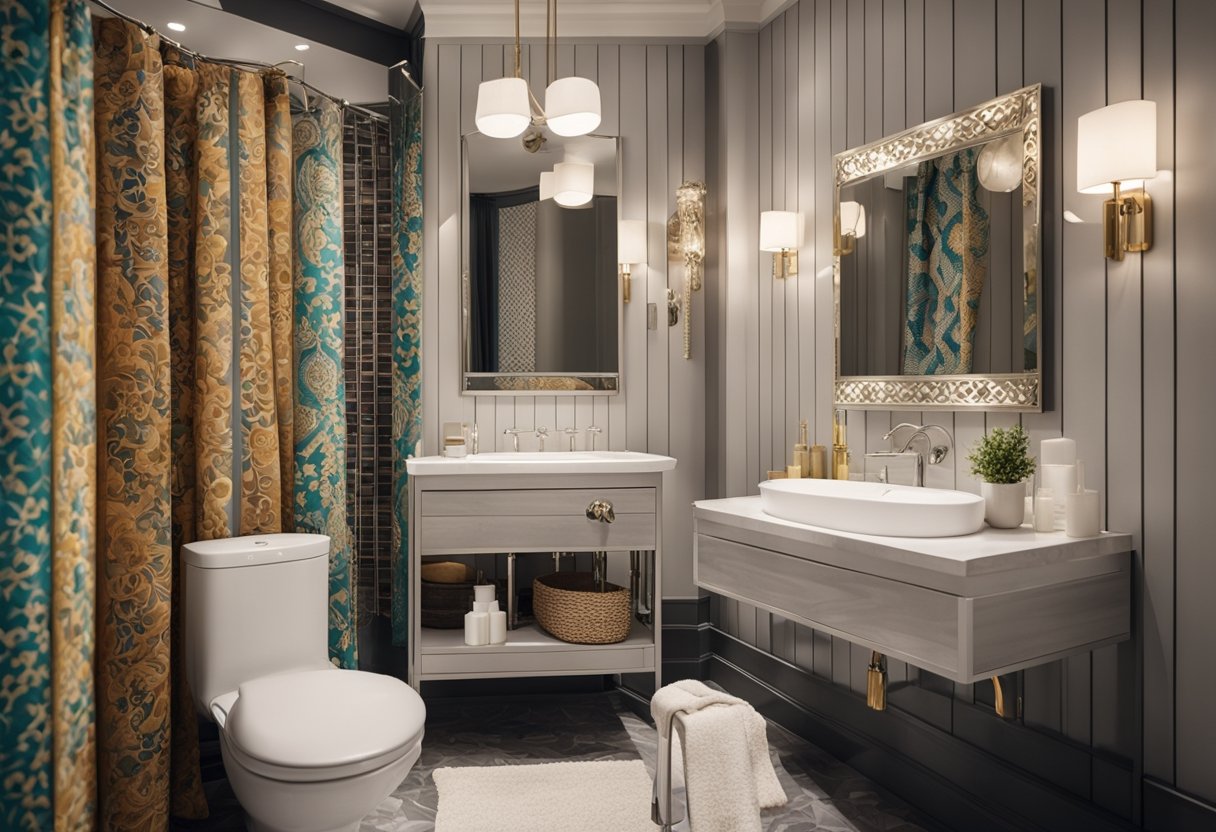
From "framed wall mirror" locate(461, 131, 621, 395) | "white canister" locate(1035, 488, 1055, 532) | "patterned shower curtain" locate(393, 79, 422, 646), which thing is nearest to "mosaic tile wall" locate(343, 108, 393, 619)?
"patterned shower curtain" locate(393, 79, 422, 646)

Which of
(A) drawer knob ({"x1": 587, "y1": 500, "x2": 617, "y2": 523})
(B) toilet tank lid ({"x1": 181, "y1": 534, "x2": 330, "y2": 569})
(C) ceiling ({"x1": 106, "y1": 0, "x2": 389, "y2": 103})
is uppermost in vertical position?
Answer: (C) ceiling ({"x1": 106, "y1": 0, "x2": 389, "y2": 103})

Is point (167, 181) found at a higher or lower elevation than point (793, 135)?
lower

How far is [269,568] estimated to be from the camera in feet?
7.41

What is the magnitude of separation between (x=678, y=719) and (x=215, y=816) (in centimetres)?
147

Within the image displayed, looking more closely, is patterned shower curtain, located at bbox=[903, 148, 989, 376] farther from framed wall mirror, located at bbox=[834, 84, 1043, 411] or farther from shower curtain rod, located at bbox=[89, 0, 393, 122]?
shower curtain rod, located at bbox=[89, 0, 393, 122]

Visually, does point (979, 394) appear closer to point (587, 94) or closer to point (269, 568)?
point (587, 94)

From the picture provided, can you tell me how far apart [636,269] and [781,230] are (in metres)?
0.67

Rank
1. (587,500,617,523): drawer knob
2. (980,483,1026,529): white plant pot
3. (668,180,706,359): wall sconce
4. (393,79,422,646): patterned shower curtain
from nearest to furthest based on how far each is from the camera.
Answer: (980,483,1026,529): white plant pot, (587,500,617,523): drawer knob, (393,79,422,646): patterned shower curtain, (668,180,706,359): wall sconce

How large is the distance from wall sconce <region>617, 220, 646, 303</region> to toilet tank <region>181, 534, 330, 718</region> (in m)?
1.57

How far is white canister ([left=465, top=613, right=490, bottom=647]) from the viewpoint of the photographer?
107 inches

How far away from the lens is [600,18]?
3.15 m

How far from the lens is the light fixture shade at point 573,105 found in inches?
101

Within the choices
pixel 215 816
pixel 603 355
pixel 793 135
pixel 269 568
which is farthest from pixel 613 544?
pixel 793 135

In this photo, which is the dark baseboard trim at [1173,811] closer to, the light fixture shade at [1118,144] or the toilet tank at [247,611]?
the light fixture shade at [1118,144]
